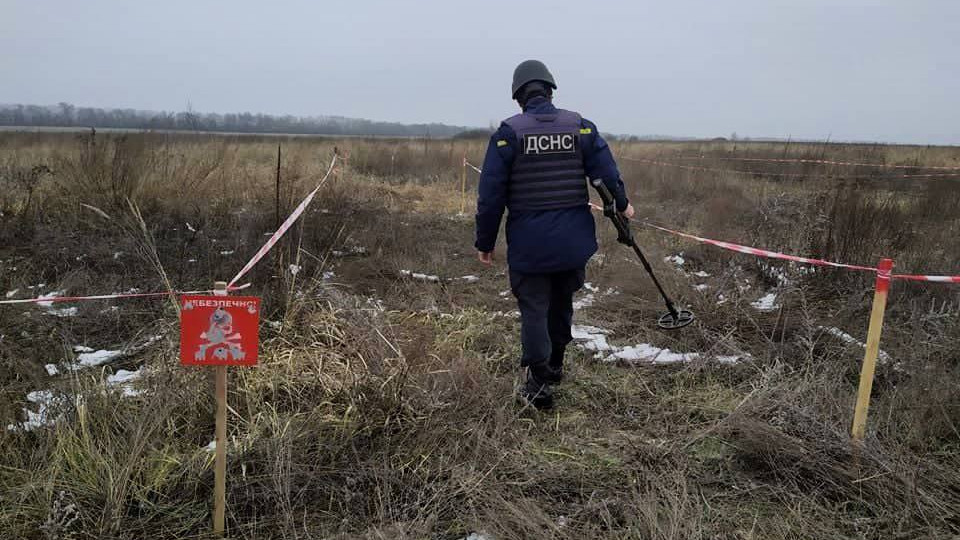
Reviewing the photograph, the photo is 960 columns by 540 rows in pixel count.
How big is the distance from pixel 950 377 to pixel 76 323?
549cm

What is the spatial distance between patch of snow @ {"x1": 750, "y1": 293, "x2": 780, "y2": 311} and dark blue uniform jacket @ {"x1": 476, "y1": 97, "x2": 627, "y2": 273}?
7.91 ft

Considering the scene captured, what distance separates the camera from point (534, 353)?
327 centimetres

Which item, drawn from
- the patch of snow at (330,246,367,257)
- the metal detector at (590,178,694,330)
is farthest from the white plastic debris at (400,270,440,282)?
the metal detector at (590,178,694,330)

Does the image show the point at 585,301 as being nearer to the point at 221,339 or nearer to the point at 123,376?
the point at 123,376

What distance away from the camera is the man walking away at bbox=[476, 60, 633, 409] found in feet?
10.1

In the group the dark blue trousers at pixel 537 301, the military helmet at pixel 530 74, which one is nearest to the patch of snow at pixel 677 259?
the dark blue trousers at pixel 537 301

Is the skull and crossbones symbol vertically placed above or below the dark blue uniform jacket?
below

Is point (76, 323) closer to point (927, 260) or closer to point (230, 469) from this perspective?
point (230, 469)

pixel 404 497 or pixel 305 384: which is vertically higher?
pixel 305 384

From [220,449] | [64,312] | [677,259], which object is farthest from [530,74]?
[677,259]

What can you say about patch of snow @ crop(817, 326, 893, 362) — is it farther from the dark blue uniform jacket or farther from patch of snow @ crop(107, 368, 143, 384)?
patch of snow @ crop(107, 368, 143, 384)

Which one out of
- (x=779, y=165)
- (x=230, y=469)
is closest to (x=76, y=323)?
(x=230, y=469)

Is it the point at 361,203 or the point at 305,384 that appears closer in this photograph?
the point at 305,384

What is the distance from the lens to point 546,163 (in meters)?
3.10
